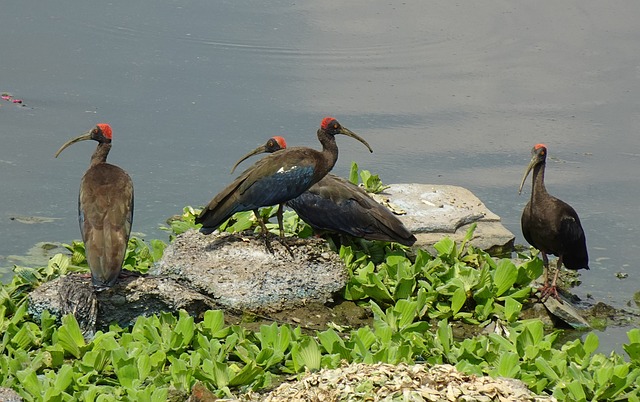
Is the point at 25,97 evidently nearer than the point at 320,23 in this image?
Yes

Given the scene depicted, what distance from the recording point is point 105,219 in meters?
7.77

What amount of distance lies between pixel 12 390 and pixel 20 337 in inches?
41.3

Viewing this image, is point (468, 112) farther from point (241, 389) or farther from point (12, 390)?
point (12, 390)

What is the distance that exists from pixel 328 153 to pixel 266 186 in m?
0.65

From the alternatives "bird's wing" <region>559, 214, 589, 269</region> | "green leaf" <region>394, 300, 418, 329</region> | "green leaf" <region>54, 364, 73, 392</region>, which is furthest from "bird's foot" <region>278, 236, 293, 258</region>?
"green leaf" <region>54, 364, 73, 392</region>

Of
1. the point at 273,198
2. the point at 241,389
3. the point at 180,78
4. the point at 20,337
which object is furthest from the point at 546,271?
the point at 180,78

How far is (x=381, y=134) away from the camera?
36.3 ft

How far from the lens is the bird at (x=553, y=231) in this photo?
338 inches

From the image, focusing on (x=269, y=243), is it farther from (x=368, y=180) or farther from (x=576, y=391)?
(x=576, y=391)

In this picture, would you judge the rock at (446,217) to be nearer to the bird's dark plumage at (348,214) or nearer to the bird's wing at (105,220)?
the bird's dark plumage at (348,214)

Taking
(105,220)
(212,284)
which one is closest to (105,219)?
(105,220)

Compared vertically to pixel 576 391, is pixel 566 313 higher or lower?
lower

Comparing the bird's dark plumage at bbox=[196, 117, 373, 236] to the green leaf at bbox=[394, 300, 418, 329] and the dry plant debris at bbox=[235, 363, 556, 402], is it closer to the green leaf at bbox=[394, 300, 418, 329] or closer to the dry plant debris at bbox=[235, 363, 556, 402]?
the green leaf at bbox=[394, 300, 418, 329]

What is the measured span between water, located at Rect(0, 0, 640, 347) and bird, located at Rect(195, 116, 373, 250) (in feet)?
3.70
